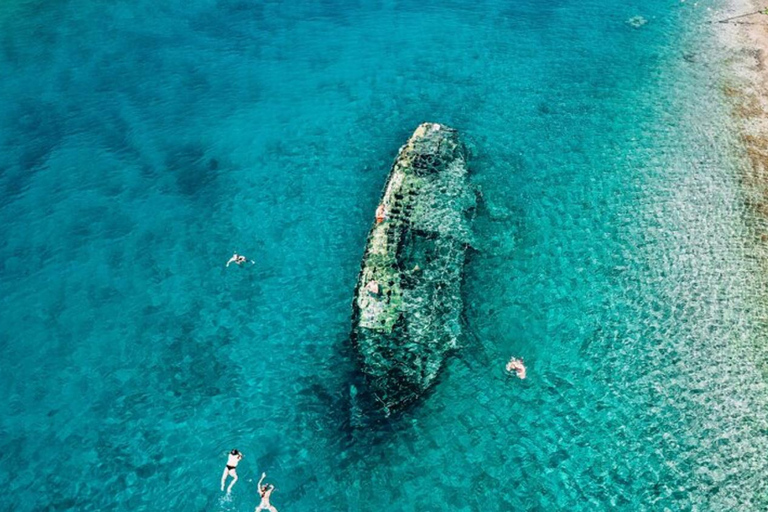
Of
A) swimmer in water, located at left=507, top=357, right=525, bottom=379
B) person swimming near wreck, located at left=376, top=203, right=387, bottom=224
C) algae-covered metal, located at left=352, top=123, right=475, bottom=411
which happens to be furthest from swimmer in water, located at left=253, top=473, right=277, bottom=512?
person swimming near wreck, located at left=376, top=203, right=387, bottom=224

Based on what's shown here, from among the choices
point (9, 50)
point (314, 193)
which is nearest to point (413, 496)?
point (314, 193)

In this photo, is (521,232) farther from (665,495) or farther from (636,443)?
(665,495)

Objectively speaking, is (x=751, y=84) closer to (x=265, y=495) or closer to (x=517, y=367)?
(x=517, y=367)

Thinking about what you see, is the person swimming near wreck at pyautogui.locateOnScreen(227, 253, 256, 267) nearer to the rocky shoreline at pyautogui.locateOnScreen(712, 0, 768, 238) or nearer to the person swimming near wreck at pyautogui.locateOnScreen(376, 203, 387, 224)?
the person swimming near wreck at pyautogui.locateOnScreen(376, 203, 387, 224)

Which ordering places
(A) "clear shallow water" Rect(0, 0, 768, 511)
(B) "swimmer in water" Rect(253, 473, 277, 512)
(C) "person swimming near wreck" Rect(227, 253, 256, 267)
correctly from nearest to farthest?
(B) "swimmer in water" Rect(253, 473, 277, 512) < (A) "clear shallow water" Rect(0, 0, 768, 511) < (C) "person swimming near wreck" Rect(227, 253, 256, 267)

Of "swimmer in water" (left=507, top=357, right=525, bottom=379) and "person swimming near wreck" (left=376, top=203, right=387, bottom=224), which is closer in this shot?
"swimmer in water" (left=507, top=357, right=525, bottom=379)

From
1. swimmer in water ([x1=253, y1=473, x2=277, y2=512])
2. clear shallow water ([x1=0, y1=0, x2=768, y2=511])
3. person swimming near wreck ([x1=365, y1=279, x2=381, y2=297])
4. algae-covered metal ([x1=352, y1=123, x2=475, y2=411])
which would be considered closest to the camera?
swimmer in water ([x1=253, y1=473, x2=277, y2=512])
